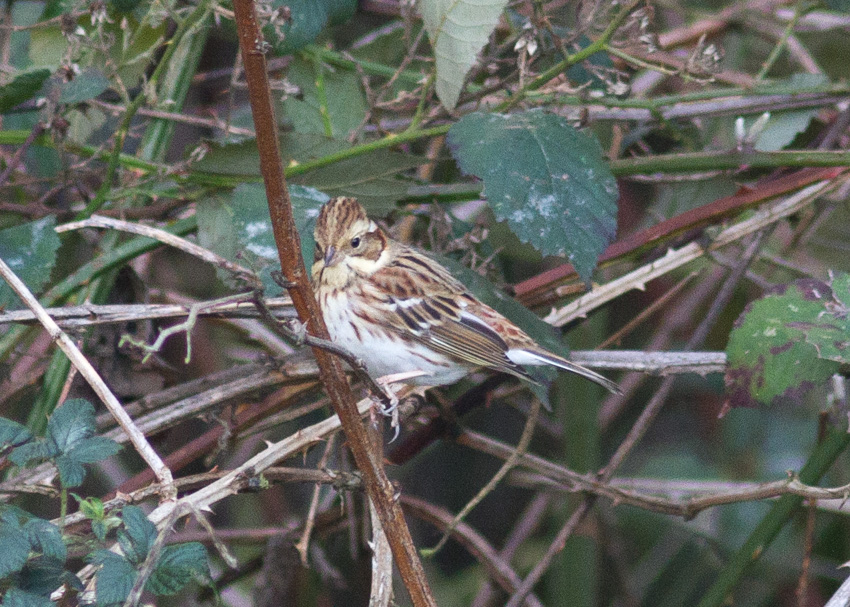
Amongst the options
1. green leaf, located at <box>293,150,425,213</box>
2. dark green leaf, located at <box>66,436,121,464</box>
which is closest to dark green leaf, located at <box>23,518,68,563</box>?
dark green leaf, located at <box>66,436,121,464</box>

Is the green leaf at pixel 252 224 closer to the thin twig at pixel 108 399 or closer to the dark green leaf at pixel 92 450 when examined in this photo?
the thin twig at pixel 108 399

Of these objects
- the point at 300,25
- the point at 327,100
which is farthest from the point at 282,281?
the point at 327,100

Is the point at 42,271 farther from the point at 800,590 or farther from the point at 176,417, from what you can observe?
the point at 800,590

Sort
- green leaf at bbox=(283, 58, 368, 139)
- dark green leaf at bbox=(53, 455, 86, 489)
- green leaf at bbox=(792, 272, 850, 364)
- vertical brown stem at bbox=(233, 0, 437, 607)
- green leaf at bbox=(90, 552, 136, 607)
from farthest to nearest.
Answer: green leaf at bbox=(283, 58, 368, 139) < green leaf at bbox=(792, 272, 850, 364) < dark green leaf at bbox=(53, 455, 86, 489) < green leaf at bbox=(90, 552, 136, 607) < vertical brown stem at bbox=(233, 0, 437, 607)

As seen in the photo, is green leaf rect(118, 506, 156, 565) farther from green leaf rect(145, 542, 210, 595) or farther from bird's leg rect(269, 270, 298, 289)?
bird's leg rect(269, 270, 298, 289)

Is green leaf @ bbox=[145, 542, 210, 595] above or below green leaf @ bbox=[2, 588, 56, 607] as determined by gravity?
above

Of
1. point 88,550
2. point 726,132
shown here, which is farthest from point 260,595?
point 726,132

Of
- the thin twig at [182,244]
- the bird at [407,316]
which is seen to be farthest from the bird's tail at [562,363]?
the thin twig at [182,244]

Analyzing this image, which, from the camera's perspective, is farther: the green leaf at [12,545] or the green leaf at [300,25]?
the green leaf at [300,25]
